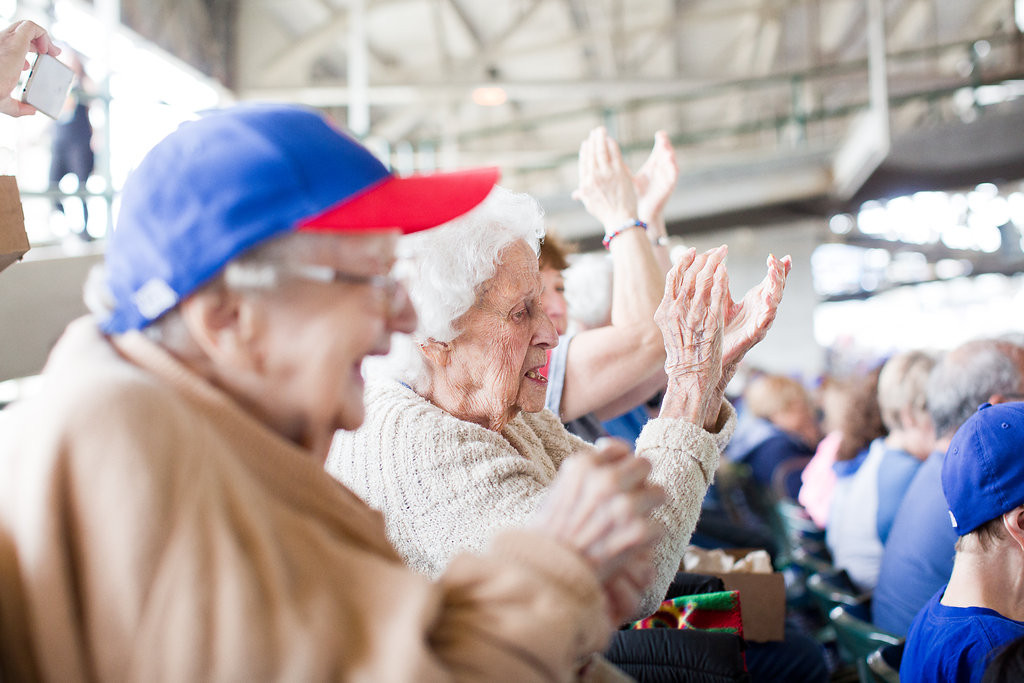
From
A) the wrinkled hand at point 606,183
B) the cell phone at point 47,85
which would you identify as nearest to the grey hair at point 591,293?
the wrinkled hand at point 606,183

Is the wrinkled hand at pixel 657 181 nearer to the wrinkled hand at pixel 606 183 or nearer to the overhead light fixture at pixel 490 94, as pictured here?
the wrinkled hand at pixel 606 183

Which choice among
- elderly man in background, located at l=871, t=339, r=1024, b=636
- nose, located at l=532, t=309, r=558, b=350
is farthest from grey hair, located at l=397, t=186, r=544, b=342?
elderly man in background, located at l=871, t=339, r=1024, b=636

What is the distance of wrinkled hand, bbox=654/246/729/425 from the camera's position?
1.41 m

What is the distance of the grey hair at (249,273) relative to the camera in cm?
74

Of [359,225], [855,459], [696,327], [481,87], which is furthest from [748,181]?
[359,225]

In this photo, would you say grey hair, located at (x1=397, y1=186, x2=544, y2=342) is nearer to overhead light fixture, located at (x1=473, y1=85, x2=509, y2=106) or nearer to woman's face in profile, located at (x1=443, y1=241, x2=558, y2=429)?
woman's face in profile, located at (x1=443, y1=241, x2=558, y2=429)

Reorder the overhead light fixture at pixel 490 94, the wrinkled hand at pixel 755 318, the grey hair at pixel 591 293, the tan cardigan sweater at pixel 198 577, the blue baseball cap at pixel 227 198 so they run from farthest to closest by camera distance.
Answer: the overhead light fixture at pixel 490 94 → the grey hair at pixel 591 293 → the wrinkled hand at pixel 755 318 → the blue baseball cap at pixel 227 198 → the tan cardigan sweater at pixel 198 577

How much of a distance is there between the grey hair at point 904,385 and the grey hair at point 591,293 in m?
1.20

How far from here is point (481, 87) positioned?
30.7 feet

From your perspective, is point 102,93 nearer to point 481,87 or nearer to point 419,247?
point 419,247

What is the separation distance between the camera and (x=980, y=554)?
5.15ft

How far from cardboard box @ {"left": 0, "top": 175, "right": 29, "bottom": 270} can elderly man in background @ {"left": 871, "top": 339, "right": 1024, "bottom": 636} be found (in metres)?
2.13

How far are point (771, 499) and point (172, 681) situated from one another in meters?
4.35

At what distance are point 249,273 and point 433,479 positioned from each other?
0.61 metres
